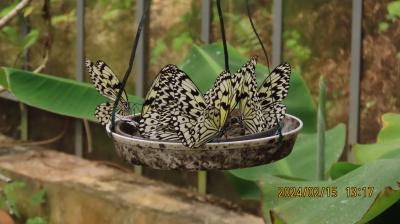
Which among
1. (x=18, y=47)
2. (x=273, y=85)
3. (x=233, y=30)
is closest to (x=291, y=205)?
(x=273, y=85)

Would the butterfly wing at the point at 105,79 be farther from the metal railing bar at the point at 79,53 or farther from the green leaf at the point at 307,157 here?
the metal railing bar at the point at 79,53

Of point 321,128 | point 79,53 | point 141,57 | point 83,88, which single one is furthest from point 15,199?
point 321,128

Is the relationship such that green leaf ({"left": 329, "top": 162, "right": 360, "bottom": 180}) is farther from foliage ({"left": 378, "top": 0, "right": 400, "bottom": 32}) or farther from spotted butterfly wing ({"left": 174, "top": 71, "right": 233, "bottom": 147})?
spotted butterfly wing ({"left": 174, "top": 71, "right": 233, "bottom": 147})

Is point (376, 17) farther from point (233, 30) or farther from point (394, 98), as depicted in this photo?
point (233, 30)

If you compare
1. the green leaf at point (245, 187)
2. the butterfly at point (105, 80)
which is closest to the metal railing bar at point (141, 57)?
the green leaf at point (245, 187)

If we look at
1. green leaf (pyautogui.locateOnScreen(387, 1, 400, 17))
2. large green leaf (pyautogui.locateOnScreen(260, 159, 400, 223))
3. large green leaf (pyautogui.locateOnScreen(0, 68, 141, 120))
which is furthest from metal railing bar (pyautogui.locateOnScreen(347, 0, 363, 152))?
large green leaf (pyautogui.locateOnScreen(260, 159, 400, 223))
